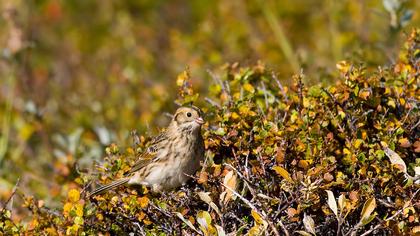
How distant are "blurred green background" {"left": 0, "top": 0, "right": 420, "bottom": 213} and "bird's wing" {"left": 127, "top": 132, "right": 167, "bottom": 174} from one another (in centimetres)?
37

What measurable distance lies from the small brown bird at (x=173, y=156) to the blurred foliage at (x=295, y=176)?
0.10 meters

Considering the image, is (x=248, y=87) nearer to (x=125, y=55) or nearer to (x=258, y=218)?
(x=258, y=218)

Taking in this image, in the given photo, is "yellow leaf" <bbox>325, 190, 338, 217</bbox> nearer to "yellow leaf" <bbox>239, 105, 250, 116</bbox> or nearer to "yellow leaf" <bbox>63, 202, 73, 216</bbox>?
"yellow leaf" <bbox>239, 105, 250, 116</bbox>

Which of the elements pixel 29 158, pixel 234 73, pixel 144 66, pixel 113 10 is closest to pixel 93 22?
pixel 113 10

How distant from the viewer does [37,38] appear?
12.6 metres

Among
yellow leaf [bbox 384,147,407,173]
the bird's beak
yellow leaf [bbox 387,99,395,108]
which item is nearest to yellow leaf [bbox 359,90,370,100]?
yellow leaf [bbox 387,99,395,108]

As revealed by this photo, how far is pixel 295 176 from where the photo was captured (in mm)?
3740

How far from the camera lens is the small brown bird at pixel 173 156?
4.87 m

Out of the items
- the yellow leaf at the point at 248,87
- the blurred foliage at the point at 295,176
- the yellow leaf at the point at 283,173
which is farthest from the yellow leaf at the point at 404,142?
the yellow leaf at the point at 248,87

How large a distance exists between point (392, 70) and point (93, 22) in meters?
8.44

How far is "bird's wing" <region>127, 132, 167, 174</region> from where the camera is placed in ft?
16.1

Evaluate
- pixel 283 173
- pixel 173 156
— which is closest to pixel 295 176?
pixel 283 173

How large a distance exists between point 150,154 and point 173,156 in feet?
0.71

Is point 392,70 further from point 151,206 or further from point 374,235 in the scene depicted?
point 151,206
